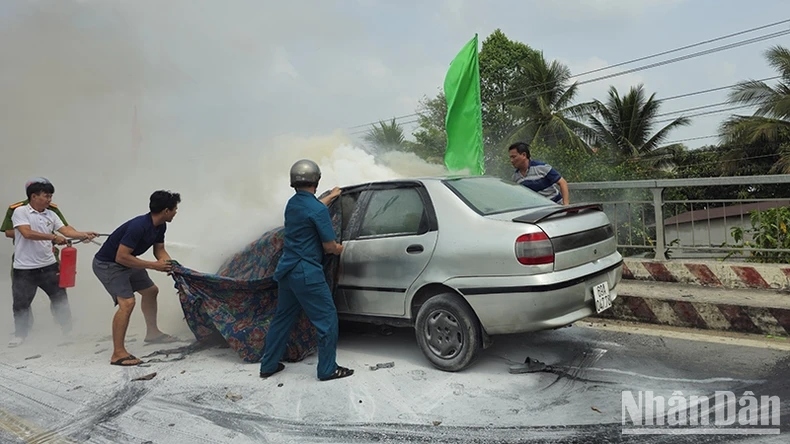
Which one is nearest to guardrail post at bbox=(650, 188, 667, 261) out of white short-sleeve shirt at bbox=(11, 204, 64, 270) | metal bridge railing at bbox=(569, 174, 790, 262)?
metal bridge railing at bbox=(569, 174, 790, 262)

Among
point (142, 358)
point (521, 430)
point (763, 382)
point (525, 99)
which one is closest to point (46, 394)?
point (142, 358)

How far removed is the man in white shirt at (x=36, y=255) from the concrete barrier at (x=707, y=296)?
5.92 m

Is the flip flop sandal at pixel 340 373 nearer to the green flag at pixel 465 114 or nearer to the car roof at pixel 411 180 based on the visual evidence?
the car roof at pixel 411 180

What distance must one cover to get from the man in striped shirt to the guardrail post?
1206mm

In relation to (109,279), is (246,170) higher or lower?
higher

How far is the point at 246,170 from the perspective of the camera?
8.28m

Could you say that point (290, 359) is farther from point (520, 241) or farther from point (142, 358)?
point (520, 241)

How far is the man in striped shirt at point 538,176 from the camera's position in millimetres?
5758

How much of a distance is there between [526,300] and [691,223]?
147 inches

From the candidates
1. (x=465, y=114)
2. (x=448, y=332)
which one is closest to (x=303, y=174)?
(x=448, y=332)

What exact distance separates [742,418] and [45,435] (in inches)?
167

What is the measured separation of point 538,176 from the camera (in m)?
5.79

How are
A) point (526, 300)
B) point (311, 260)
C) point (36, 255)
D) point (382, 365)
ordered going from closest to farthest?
point (526, 300) → point (311, 260) → point (382, 365) → point (36, 255)

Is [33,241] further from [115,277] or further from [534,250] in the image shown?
[534,250]
